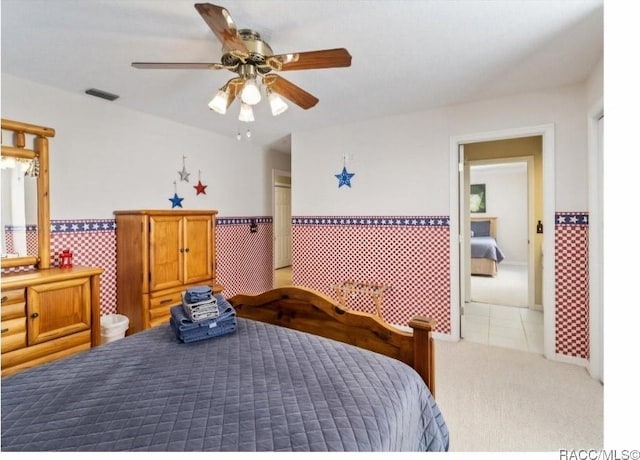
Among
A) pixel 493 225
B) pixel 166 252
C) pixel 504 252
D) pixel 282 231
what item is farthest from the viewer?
pixel 493 225

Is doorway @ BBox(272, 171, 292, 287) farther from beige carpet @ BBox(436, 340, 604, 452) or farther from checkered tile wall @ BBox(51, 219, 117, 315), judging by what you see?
beige carpet @ BBox(436, 340, 604, 452)

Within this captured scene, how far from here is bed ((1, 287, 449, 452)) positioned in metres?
0.90

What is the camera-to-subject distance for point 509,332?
3.40 meters

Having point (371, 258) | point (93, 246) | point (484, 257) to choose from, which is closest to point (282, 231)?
point (371, 258)

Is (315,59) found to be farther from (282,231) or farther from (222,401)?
(282,231)

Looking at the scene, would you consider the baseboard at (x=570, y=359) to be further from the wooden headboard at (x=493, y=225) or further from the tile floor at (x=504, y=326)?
the wooden headboard at (x=493, y=225)

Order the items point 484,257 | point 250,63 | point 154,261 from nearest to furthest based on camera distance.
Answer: point 250,63 → point 154,261 → point 484,257

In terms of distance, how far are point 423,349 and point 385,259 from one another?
2126 mm

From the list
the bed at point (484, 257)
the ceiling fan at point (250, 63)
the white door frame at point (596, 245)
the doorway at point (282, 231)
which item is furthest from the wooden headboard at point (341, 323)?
the bed at point (484, 257)

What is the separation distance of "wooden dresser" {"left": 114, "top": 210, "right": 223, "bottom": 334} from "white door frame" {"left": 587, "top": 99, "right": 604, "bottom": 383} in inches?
137

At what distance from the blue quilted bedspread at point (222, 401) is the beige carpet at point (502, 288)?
3938 millimetres

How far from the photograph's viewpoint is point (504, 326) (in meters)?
3.59
